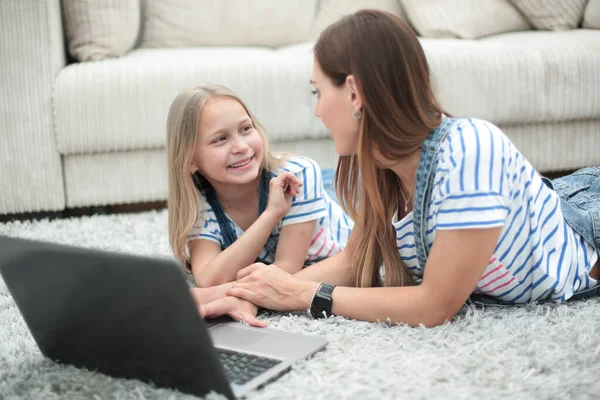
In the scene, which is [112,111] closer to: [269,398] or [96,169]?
[96,169]

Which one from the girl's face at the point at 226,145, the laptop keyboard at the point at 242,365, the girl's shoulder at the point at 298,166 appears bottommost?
the laptop keyboard at the point at 242,365

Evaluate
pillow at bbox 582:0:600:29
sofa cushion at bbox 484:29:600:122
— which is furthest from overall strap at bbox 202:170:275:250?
pillow at bbox 582:0:600:29

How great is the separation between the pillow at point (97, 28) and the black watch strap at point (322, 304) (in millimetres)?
1205

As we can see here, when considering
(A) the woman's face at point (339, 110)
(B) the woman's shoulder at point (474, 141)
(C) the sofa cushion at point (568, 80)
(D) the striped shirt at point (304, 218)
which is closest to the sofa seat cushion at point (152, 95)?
(D) the striped shirt at point (304, 218)

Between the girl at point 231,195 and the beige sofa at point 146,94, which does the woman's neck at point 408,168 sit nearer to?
the girl at point 231,195

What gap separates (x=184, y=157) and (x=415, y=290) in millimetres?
531

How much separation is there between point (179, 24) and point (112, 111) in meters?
0.55

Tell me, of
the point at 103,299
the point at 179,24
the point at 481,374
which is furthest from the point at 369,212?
the point at 179,24

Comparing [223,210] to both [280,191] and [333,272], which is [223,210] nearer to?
[280,191]

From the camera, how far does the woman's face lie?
1.02m

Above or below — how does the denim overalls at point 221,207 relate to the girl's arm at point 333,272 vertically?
above

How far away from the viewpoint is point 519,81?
1978 mm

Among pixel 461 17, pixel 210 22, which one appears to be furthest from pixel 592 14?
pixel 210 22

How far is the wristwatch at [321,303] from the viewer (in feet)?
3.61
